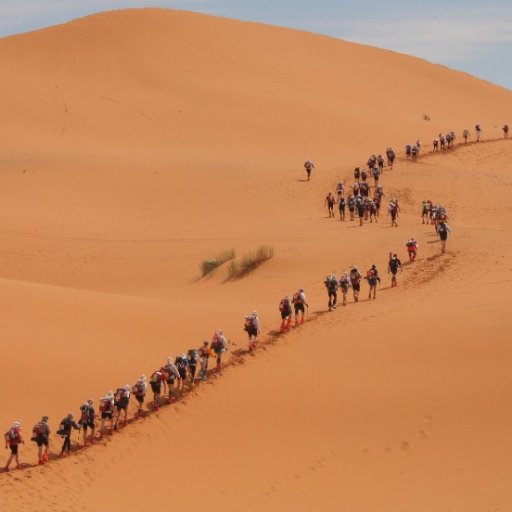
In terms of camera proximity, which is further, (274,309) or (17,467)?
(274,309)

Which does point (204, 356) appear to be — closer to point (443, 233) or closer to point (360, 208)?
point (443, 233)

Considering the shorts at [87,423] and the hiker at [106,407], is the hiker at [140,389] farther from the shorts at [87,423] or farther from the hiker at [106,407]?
the shorts at [87,423]

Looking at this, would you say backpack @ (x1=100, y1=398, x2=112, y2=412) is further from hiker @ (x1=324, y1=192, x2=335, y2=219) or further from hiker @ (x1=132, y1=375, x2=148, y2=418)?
hiker @ (x1=324, y1=192, x2=335, y2=219)

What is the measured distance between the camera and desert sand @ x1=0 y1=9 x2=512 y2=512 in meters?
16.3

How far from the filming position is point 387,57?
76250mm

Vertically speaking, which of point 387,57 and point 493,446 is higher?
point 387,57

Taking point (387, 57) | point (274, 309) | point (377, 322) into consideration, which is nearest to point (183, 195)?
point (274, 309)

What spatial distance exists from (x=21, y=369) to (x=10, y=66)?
1783 inches

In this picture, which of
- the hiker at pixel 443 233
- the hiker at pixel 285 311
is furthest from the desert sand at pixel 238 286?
the hiker at pixel 285 311

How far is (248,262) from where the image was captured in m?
29.2

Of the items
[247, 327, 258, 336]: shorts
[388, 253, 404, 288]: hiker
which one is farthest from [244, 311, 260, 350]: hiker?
[388, 253, 404, 288]: hiker

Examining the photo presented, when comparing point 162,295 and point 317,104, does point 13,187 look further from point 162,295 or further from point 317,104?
point 317,104

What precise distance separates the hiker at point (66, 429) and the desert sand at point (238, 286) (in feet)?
0.88

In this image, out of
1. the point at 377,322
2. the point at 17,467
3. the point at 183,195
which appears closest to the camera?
the point at 17,467
